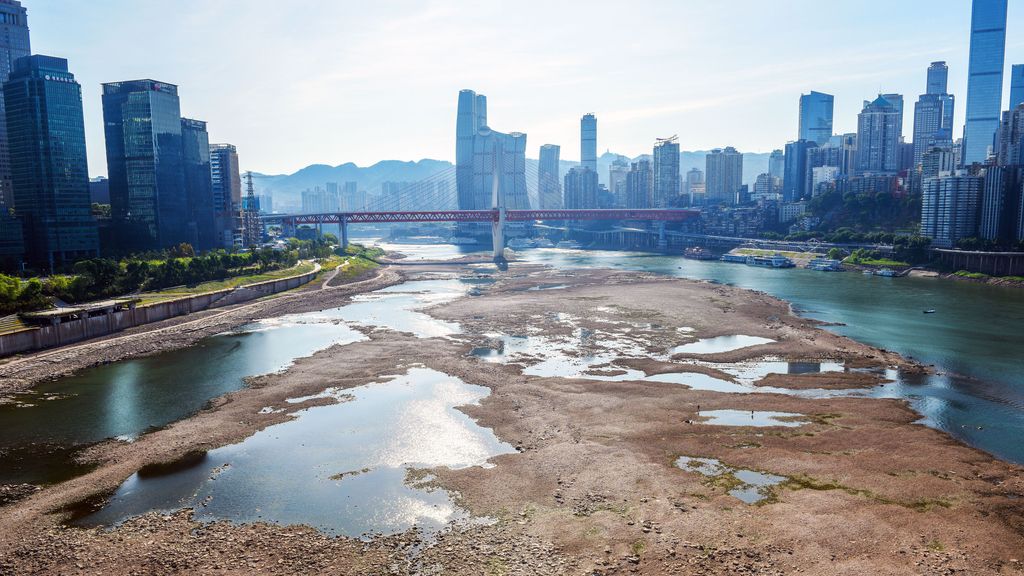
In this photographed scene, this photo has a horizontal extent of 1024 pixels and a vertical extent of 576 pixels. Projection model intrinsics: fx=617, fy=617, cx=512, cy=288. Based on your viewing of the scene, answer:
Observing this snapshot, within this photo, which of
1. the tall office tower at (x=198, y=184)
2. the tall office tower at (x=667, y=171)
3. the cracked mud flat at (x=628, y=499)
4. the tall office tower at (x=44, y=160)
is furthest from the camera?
the tall office tower at (x=667, y=171)

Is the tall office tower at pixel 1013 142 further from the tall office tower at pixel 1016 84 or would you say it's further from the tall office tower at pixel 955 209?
the tall office tower at pixel 1016 84

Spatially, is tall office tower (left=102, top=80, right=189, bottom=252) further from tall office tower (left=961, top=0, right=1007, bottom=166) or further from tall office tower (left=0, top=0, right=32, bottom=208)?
tall office tower (left=961, top=0, right=1007, bottom=166)

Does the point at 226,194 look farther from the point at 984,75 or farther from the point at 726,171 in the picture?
the point at 984,75

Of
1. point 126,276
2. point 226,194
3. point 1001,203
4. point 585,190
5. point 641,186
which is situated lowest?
point 126,276

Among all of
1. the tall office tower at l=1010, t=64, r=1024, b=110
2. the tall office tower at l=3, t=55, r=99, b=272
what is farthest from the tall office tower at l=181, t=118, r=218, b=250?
the tall office tower at l=1010, t=64, r=1024, b=110

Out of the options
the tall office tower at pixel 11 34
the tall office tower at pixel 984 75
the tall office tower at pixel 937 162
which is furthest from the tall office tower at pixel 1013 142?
the tall office tower at pixel 11 34

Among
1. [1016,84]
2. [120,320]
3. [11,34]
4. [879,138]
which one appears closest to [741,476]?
[120,320]

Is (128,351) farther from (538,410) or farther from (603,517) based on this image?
(603,517)
